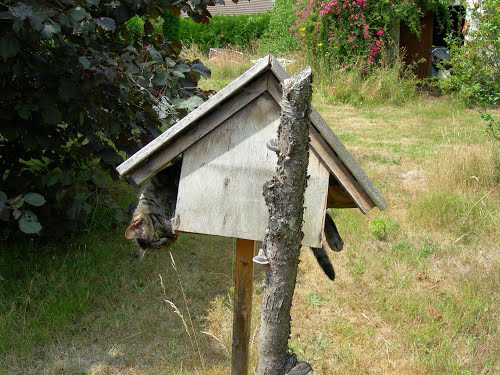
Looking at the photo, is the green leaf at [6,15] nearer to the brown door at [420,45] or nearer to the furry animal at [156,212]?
the furry animal at [156,212]

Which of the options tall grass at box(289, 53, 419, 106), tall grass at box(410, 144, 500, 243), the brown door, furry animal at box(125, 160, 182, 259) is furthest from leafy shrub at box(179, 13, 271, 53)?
furry animal at box(125, 160, 182, 259)

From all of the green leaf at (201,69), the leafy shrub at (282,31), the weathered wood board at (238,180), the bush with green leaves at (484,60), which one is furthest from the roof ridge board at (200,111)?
the leafy shrub at (282,31)

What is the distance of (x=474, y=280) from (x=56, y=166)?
11.1 feet

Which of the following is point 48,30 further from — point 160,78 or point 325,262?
point 325,262

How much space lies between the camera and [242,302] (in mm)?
2375

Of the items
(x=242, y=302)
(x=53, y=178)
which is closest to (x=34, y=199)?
(x=53, y=178)

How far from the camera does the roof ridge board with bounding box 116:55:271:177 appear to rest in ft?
5.99

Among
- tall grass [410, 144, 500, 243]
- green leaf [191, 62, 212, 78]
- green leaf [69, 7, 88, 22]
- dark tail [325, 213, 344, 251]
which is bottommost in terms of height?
tall grass [410, 144, 500, 243]

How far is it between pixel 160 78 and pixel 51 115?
80 cm

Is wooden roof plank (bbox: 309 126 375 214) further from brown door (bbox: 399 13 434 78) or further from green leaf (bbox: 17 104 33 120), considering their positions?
brown door (bbox: 399 13 434 78)

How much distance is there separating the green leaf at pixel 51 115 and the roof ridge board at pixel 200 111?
1.84 m

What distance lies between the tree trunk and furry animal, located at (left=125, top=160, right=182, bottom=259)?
1.80 ft

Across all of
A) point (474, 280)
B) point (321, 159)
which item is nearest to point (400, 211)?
point (474, 280)

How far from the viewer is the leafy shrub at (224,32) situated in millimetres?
22578
